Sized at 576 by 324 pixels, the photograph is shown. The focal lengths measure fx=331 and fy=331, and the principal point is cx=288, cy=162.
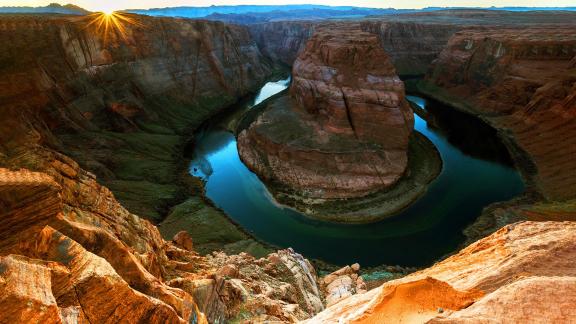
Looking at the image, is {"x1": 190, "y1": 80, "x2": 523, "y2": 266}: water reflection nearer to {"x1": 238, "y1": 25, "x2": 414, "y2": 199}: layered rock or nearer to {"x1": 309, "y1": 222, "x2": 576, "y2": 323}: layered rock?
{"x1": 238, "y1": 25, "x2": 414, "y2": 199}: layered rock

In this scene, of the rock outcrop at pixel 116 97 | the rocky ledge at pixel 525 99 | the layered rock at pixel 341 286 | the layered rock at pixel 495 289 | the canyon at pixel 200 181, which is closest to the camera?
the layered rock at pixel 495 289

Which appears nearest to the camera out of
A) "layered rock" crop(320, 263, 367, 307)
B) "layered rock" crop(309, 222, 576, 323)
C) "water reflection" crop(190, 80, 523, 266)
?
"layered rock" crop(309, 222, 576, 323)

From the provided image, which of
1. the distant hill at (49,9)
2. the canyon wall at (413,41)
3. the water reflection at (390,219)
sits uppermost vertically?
the distant hill at (49,9)

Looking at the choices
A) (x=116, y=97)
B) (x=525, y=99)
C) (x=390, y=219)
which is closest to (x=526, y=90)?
(x=525, y=99)

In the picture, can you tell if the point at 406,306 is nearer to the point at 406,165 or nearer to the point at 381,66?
the point at 406,165

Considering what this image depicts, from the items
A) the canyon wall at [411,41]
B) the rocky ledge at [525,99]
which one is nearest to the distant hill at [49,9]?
the canyon wall at [411,41]

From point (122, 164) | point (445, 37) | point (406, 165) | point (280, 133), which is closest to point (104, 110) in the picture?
point (122, 164)

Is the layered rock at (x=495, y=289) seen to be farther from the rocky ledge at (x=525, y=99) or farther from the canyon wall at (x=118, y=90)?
the canyon wall at (x=118, y=90)

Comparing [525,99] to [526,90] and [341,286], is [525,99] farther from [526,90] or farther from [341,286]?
[341,286]

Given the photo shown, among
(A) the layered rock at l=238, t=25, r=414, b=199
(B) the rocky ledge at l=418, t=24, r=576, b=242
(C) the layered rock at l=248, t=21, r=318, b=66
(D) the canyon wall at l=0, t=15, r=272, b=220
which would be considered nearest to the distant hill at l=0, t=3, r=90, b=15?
(C) the layered rock at l=248, t=21, r=318, b=66
